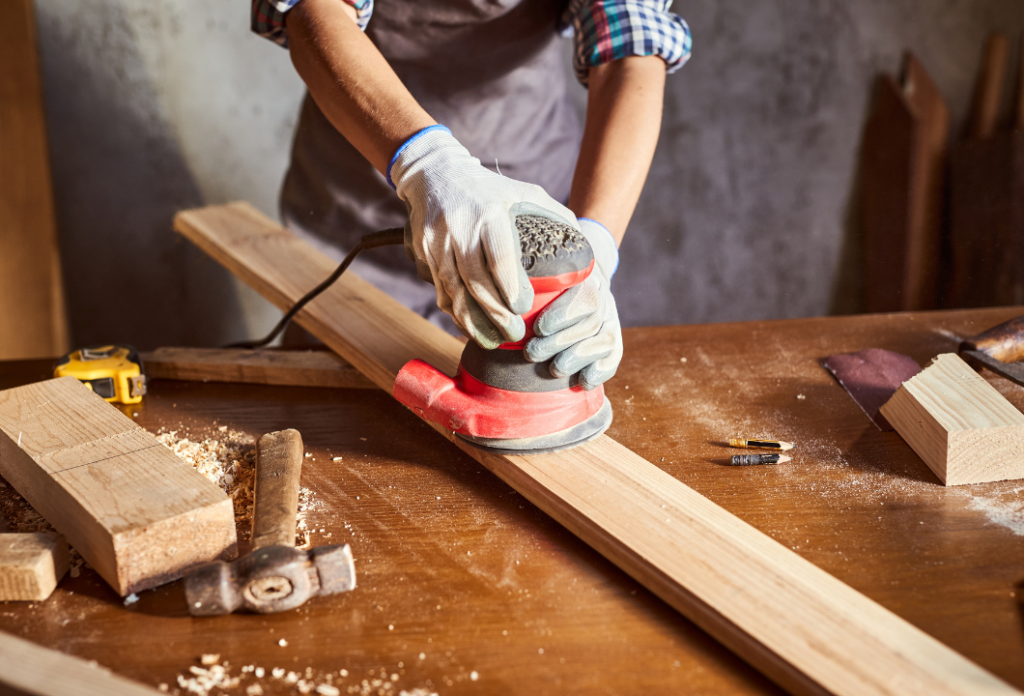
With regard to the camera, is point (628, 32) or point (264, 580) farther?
point (628, 32)

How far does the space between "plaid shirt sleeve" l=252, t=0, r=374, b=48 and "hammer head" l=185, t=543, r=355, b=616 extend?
1210 mm

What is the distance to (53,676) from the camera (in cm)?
75

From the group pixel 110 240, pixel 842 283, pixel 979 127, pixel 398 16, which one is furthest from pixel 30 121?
pixel 979 127

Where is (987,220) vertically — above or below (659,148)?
below

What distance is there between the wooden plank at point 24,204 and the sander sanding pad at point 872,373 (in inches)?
112

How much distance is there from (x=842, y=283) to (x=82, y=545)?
3.89 meters

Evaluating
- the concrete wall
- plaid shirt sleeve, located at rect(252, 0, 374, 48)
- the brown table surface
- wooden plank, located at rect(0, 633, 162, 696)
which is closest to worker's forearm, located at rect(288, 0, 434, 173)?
plaid shirt sleeve, located at rect(252, 0, 374, 48)

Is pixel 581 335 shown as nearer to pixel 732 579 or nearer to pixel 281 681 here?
pixel 732 579

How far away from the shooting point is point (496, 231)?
3.61 ft

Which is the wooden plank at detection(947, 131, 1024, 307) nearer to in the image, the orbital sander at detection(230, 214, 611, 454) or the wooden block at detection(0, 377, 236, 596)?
the orbital sander at detection(230, 214, 611, 454)

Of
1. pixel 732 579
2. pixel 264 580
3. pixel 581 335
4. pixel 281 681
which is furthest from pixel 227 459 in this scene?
pixel 732 579

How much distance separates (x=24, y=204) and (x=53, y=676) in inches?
106

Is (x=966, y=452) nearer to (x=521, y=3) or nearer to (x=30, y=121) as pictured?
(x=521, y=3)

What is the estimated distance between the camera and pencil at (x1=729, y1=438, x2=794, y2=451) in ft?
4.17
